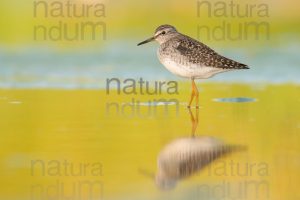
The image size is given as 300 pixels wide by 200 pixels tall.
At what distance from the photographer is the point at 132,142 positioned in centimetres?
984

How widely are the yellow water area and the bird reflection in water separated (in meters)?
0.09

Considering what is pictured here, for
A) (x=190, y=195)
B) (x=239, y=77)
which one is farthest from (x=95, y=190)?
(x=239, y=77)

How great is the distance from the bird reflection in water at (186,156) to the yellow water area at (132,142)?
0.29ft

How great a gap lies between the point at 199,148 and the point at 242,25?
417 inches

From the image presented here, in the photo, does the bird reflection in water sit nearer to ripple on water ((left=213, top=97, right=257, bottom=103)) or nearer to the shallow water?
ripple on water ((left=213, top=97, right=257, bottom=103))

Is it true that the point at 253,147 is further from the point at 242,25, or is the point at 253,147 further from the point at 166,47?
the point at 242,25

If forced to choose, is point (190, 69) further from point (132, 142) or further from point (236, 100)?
point (132, 142)

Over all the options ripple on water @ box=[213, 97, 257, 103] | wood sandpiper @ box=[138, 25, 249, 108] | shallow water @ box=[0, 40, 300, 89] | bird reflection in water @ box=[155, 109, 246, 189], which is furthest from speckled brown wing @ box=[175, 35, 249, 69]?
bird reflection in water @ box=[155, 109, 246, 189]

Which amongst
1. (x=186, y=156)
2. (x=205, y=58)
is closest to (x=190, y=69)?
(x=205, y=58)

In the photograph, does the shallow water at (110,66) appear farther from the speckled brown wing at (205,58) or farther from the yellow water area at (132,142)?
the speckled brown wing at (205,58)

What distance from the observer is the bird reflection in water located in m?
8.20

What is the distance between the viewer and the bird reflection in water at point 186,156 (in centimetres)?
820

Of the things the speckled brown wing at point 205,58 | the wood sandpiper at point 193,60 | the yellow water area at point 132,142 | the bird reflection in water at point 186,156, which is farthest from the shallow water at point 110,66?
the bird reflection in water at point 186,156

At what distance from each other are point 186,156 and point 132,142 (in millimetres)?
987
